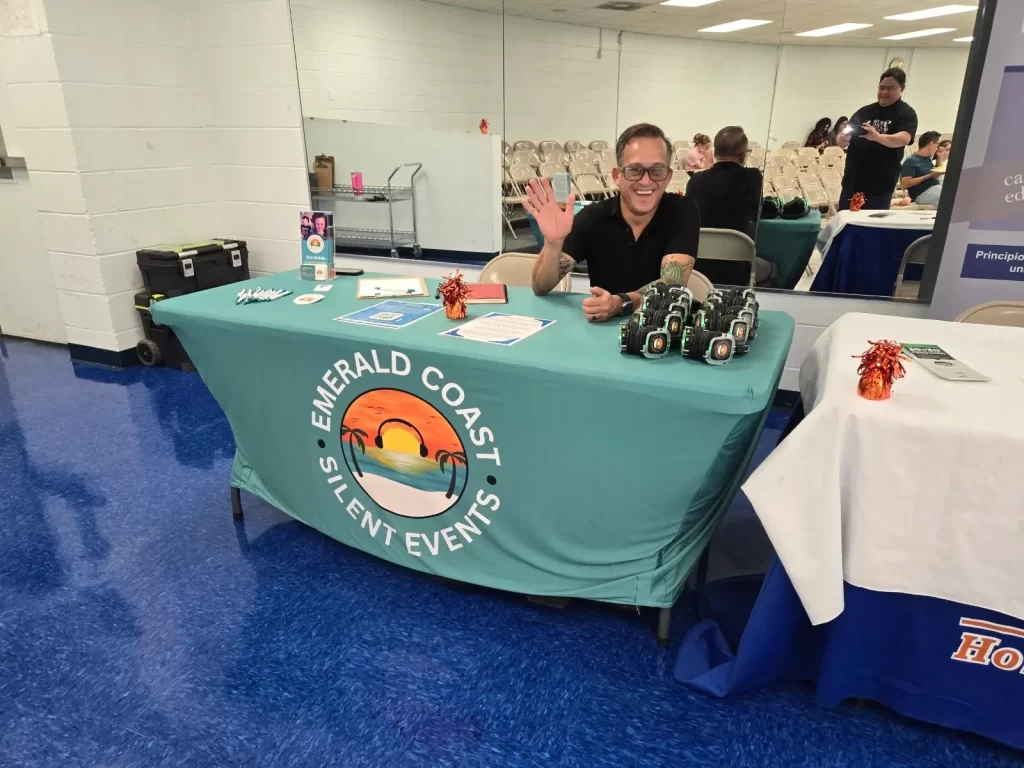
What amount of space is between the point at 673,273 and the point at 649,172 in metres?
0.32

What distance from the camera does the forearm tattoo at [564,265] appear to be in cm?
209

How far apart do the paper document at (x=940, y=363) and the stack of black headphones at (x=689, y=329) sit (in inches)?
14.1

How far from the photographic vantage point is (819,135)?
6.16 meters

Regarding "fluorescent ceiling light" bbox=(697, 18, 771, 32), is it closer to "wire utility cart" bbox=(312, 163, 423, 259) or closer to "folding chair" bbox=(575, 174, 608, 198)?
"folding chair" bbox=(575, 174, 608, 198)

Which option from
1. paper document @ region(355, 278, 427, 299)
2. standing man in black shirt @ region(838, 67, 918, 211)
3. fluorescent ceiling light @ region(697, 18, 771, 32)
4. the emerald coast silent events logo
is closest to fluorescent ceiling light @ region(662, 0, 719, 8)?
fluorescent ceiling light @ region(697, 18, 771, 32)

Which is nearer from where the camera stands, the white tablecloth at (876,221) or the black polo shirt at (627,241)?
the black polo shirt at (627,241)

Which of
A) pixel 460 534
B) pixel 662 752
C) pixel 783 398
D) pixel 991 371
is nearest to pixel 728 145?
pixel 783 398

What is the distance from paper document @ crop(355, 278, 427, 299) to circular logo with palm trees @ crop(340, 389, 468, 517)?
45cm

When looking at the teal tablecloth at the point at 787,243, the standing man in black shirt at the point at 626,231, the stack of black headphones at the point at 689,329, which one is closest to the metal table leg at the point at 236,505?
the standing man in black shirt at the point at 626,231

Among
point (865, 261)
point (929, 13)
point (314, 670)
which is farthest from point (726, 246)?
point (929, 13)

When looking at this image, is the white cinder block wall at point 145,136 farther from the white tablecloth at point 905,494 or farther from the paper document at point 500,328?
the white tablecloth at point 905,494

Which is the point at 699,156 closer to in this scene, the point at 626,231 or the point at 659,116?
the point at 659,116

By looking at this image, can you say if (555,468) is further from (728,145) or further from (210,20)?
(210,20)

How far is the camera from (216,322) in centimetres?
190
